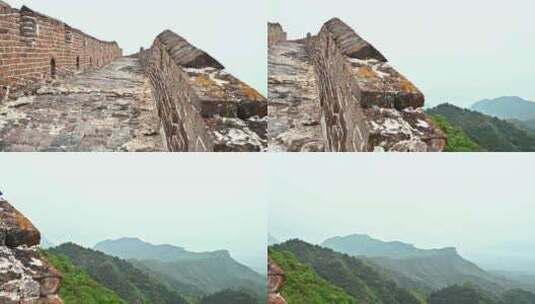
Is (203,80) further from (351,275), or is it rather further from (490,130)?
(490,130)

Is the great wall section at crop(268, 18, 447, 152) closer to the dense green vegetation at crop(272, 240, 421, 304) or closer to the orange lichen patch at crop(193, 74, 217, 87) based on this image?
the orange lichen patch at crop(193, 74, 217, 87)

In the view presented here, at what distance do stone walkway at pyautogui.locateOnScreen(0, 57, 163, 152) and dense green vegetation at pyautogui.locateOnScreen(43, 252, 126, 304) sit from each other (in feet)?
3.10

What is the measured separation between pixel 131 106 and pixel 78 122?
80 centimetres

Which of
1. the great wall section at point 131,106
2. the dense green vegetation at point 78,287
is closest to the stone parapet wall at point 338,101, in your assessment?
the great wall section at point 131,106

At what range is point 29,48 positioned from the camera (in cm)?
660

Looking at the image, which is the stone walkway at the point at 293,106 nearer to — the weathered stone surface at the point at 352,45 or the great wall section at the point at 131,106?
the great wall section at the point at 131,106

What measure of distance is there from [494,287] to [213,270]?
8.47ft

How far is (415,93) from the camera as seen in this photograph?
399 cm

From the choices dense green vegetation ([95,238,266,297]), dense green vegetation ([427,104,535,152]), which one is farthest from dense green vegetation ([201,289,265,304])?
dense green vegetation ([427,104,535,152])

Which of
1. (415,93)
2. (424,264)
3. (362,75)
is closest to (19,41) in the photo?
(362,75)

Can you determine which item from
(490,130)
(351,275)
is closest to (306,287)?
(351,275)

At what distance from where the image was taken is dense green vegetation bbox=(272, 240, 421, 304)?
491 centimetres

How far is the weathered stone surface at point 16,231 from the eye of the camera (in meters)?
4.05

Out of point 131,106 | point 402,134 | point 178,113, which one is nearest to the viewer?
point 402,134
